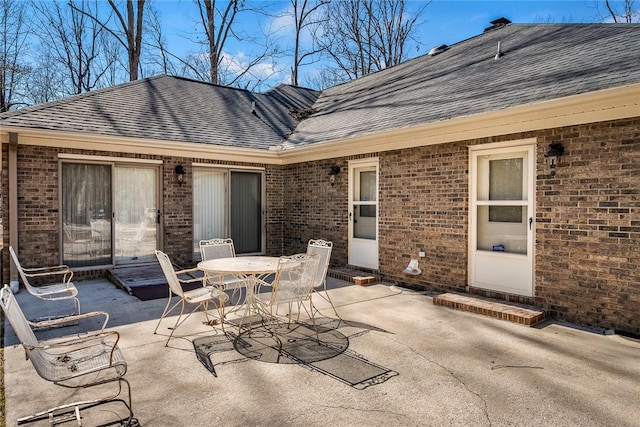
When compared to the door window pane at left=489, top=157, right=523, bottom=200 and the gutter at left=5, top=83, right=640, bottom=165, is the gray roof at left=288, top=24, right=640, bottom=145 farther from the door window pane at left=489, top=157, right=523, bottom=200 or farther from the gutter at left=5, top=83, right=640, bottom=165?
the door window pane at left=489, top=157, right=523, bottom=200

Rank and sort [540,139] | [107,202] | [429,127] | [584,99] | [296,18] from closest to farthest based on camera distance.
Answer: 1. [584,99]
2. [540,139]
3. [429,127]
4. [107,202]
5. [296,18]

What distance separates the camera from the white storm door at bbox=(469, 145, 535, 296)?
5.82m

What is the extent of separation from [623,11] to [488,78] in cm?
1356

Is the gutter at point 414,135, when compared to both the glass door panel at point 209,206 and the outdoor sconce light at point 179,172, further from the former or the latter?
the glass door panel at point 209,206

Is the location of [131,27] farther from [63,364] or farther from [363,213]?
[63,364]

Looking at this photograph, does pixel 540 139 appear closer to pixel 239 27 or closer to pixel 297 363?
pixel 297 363

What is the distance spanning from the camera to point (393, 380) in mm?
3611

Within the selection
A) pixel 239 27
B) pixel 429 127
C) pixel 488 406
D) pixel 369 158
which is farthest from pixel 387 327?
pixel 239 27

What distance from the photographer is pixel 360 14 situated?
2003 cm

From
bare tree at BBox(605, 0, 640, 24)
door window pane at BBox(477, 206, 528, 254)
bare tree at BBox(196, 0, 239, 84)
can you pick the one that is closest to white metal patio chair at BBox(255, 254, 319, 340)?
door window pane at BBox(477, 206, 528, 254)

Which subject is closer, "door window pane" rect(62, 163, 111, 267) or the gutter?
the gutter

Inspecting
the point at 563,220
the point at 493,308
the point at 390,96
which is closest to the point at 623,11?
the point at 390,96

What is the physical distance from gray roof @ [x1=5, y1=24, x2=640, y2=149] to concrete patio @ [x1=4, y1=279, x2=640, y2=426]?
3044 mm

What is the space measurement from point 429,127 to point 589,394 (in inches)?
167
